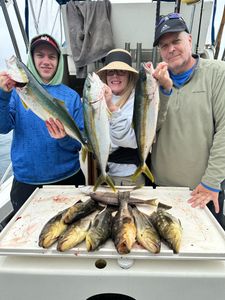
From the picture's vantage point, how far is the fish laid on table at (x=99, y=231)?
144cm

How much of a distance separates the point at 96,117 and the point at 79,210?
65 centimetres

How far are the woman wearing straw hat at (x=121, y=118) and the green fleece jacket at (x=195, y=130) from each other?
0.94ft

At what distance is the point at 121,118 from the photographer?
7.22ft

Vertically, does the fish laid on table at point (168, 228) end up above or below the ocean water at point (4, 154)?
above

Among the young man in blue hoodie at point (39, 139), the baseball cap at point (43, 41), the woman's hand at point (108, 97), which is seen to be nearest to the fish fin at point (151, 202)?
the woman's hand at point (108, 97)

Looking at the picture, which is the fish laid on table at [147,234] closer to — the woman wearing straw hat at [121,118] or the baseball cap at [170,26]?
the woman wearing straw hat at [121,118]

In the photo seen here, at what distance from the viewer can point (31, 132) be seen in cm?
240

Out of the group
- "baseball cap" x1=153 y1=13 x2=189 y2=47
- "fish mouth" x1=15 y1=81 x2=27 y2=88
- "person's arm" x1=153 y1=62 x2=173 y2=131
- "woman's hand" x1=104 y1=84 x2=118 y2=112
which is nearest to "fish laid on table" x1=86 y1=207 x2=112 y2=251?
"woman's hand" x1=104 y1=84 x2=118 y2=112

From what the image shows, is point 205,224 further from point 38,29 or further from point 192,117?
point 38,29

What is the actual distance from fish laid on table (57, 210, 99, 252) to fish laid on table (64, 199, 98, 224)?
0.04 m

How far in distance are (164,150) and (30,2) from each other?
3845mm

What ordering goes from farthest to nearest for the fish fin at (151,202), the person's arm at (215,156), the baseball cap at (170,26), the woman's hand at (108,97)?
the baseball cap at (170,26) < the person's arm at (215,156) < the fish fin at (151,202) < the woman's hand at (108,97)

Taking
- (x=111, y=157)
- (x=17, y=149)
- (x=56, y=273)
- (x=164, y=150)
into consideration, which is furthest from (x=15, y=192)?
(x=164, y=150)

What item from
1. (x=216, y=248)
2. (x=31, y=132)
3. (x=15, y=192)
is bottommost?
(x=15, y=192)
